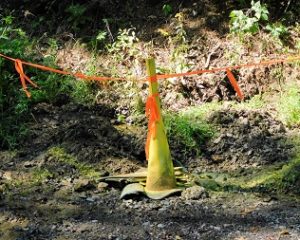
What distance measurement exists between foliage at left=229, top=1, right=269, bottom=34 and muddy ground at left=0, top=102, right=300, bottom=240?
51.4 inches

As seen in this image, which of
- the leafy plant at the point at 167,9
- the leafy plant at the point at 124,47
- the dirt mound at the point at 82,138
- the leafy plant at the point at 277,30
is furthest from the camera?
the leafy plant at the point at 167,9

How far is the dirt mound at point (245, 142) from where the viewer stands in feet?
15.6

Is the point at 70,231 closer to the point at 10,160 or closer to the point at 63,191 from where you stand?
the point at 63,191

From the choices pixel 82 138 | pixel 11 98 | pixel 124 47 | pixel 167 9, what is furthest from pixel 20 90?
pixel 167 9

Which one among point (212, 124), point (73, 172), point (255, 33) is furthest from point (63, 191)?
point (255, 33)

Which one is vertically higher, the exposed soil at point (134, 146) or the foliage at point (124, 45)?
the foliage at point (124, 45)

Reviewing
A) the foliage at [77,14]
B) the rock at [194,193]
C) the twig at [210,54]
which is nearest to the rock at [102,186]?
the rock at [194,193]

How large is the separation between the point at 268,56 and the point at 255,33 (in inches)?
15.5

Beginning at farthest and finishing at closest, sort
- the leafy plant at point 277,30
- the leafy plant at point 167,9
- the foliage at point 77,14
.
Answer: the foliage at point 77,14 → the leafy plant at point 167,9 → the leafy plant at point 277,30

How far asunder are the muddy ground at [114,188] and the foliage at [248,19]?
4.28 feet

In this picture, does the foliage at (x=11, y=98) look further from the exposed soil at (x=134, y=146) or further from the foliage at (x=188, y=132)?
the foliage at (x=188, y=132)

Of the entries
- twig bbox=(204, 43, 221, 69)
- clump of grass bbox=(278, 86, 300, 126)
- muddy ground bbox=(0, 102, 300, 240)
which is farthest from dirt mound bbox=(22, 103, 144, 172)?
clump of grass bbox=(278, 86, 300, 126)

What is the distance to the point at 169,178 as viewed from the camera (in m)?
4.23

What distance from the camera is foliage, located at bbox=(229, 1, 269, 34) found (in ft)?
20.3
